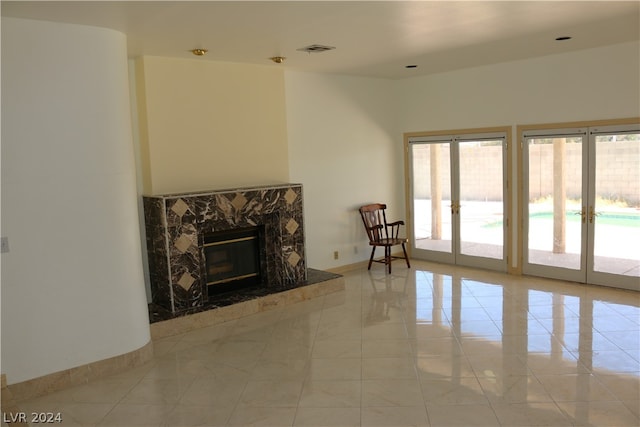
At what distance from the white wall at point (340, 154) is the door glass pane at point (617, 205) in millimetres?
2931

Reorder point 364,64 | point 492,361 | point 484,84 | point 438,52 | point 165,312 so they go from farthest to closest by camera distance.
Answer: point 484,84, point 364,64, point 438,52, point 165,312, point 492,361

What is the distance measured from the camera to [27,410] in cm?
385

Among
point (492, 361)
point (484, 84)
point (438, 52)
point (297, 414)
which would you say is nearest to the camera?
→ point (297, 414)

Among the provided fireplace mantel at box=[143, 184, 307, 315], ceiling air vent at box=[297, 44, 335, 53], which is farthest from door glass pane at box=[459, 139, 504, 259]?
ceiling air vent at box=[297, 44, 335, 53]

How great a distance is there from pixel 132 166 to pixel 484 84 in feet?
15.9

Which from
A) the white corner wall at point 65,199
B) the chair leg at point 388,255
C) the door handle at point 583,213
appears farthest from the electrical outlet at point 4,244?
the door handle at point 583,213

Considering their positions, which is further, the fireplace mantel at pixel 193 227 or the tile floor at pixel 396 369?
the fireplace mantel at pixel 193 227

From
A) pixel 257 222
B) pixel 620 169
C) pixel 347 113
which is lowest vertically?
pixel 257 222

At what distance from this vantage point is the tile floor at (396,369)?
3.63m

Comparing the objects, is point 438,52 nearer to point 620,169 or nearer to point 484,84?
point 484,84

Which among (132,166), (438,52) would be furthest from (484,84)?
(132,166)

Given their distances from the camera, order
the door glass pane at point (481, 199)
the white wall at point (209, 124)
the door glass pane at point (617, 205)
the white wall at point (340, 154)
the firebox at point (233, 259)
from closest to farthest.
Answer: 1. the white wall at point (209, 124)
2. the firebox at point (233, 259)
3. the door glass pane at point (617, 205)
4. the white wall at point (340, 154)
5. the door glass pane at point (481, 199)

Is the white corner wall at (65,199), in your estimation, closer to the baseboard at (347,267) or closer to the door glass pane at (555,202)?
the baseboard at (347,267)

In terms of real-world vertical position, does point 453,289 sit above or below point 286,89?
below
